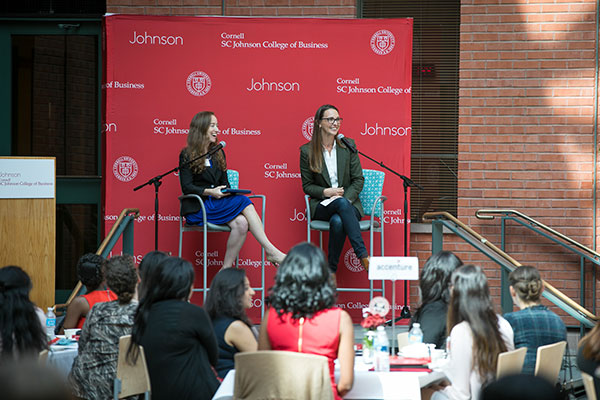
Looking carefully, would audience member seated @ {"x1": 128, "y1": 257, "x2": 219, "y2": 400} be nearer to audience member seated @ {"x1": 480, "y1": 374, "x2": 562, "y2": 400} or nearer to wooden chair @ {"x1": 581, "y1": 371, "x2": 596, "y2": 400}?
wooden chair @ {"x1": 581, "y1": 371, "x2": 596, "y2": 400}

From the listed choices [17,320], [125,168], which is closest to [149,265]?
[17,320]

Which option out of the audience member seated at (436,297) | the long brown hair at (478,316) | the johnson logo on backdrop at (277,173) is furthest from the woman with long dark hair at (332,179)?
the long brown hair at (478,316)

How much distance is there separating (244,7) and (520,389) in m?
6.44

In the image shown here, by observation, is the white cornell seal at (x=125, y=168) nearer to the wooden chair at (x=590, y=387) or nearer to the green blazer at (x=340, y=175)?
the green blazer at (x=340, y=175)

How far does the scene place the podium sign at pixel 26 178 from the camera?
233 inches

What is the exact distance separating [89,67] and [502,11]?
4.00 meters

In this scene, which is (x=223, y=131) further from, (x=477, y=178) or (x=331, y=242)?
(x=477, y=178)

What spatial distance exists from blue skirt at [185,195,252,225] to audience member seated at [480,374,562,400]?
5.07m

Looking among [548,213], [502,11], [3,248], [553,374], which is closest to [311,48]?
[502,11]

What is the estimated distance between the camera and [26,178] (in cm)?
596

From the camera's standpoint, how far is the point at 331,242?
20.5 feet

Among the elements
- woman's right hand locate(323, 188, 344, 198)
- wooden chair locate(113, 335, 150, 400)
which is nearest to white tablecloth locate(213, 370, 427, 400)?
wooden chair locate(113, 335, 150, 400)

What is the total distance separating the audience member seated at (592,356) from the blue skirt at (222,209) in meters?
3.48

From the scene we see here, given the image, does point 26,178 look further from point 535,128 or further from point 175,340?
point 535,128
